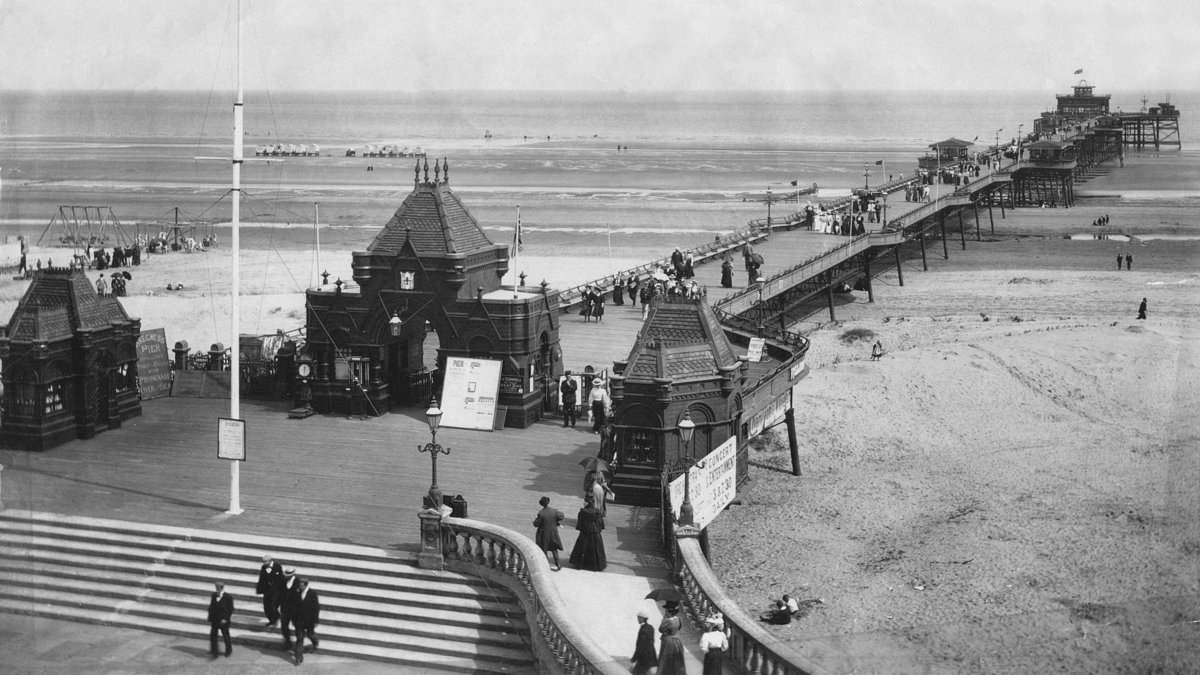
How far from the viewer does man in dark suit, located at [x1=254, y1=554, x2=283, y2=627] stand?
22.7 meters

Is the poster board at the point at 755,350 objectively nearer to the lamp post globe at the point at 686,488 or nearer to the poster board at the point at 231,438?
the lamp post globe at the point at 686,488

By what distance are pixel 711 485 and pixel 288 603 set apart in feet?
25.2

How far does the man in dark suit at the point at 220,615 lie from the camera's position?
22203 mm

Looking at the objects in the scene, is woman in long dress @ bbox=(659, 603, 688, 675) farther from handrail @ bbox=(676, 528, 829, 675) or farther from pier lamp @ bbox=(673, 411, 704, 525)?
pier lamp @ bbox=(673, 411, 704, 525)

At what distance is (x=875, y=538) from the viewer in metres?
31.2

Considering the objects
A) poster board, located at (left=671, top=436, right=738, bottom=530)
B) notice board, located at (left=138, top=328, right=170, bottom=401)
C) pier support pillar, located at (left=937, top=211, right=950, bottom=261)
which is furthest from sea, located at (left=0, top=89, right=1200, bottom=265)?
poster board, located at (left=671, top=436, right=738, bottom=530)

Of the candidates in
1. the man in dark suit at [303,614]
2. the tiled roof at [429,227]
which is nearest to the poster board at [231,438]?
the man in dark suit at [303,614]

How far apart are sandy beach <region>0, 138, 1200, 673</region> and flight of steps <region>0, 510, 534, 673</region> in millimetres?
5128

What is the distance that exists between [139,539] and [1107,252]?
217ft

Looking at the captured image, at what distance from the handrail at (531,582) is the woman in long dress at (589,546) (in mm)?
640

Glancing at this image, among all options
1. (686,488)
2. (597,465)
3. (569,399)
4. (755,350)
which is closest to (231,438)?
(597,465)

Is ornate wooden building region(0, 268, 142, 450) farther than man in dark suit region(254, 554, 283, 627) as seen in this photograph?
Yes

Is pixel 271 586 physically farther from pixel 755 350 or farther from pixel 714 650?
pixel 755 350

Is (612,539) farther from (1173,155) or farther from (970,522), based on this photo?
(1173,155)
